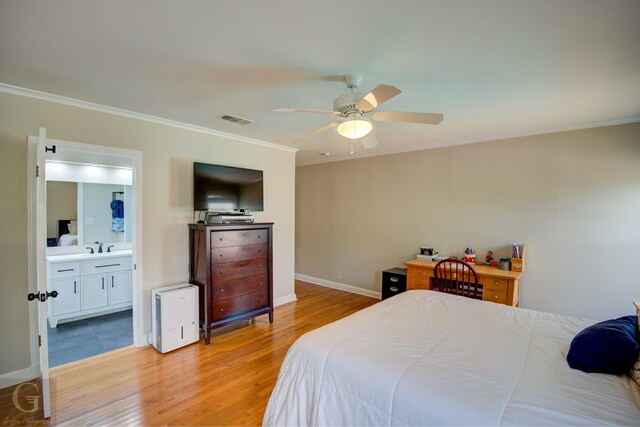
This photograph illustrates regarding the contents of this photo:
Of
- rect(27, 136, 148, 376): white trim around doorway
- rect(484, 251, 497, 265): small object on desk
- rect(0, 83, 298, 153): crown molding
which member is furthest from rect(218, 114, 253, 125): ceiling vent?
rect(484, 251, 497, 265): small object on desk

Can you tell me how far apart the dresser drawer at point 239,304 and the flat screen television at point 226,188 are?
44.0 inches

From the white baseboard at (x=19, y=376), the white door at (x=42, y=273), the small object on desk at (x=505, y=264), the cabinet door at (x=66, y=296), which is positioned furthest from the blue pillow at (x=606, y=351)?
the cabinet door at (x=66, y=296)

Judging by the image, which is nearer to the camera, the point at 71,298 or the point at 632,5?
the point at 632,5

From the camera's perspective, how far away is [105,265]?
4141mm

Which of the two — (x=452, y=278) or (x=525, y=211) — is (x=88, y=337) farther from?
(x=525, y=211)

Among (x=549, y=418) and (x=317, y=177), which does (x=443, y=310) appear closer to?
(x=549, y=418)

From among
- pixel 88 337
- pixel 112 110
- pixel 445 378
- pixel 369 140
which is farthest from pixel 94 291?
pixel 445 378

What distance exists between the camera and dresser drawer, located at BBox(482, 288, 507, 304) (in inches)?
133

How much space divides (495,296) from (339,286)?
9.24 feet

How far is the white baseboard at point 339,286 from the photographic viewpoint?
5.21 metres

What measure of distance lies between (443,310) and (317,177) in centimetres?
403

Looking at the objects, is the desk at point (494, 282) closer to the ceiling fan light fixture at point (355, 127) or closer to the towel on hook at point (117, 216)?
the ceiling fan light fixture at point (355, 127)

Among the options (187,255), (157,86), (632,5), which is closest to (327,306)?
(187,255)

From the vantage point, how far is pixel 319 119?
3248mm
